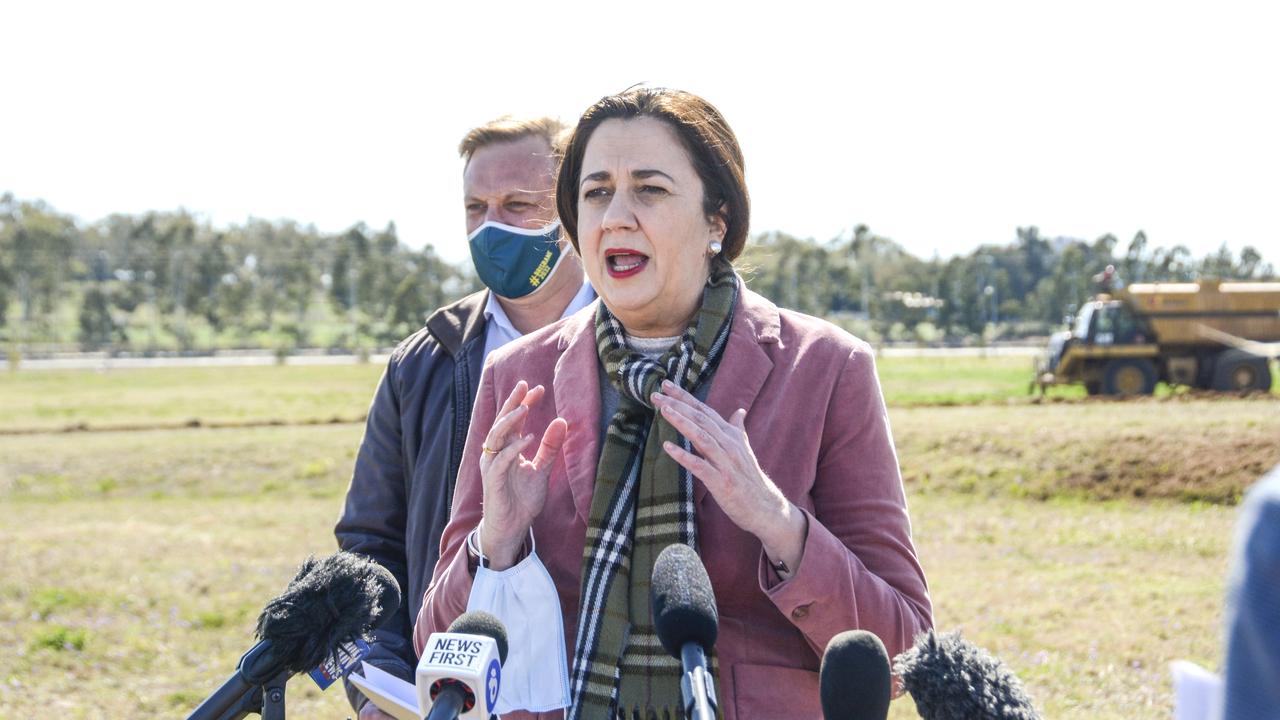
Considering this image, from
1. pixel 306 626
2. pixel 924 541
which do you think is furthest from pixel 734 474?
pixel 924 541

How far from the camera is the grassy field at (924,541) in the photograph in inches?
306

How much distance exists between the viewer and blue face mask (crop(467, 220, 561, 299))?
11.7ft

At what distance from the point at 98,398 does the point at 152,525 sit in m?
20.9

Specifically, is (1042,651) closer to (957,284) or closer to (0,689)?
(0,689)

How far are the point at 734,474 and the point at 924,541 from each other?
10.1m

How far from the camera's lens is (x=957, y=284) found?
64062mm

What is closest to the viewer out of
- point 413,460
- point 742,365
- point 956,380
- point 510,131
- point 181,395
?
point 742,365

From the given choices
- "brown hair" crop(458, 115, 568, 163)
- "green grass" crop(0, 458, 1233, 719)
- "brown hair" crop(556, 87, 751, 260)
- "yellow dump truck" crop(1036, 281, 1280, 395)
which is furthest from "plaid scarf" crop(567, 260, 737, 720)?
"yellow dump truck" crop(1036, 281, 1280, 395)

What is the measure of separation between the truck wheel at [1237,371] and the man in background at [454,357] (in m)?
30.5

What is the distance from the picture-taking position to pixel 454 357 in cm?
356

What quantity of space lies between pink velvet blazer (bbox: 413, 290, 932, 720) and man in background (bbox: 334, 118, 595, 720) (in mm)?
602

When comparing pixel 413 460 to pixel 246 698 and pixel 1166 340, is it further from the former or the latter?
pixel 1166 340

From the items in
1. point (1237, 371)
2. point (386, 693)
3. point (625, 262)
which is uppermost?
point (625, 262)

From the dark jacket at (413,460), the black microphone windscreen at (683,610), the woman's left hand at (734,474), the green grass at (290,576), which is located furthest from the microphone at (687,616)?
the green grass at (290,576)
